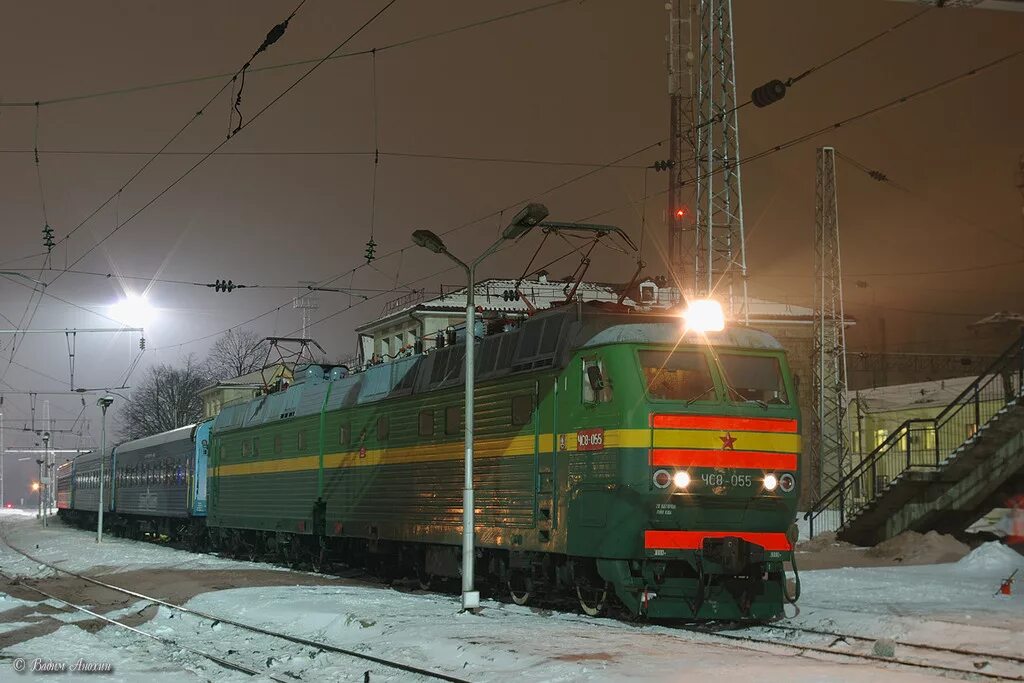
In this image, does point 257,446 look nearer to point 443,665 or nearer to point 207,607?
point 207,607

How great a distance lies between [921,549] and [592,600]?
937cm

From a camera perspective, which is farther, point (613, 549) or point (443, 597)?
point (443, 597)

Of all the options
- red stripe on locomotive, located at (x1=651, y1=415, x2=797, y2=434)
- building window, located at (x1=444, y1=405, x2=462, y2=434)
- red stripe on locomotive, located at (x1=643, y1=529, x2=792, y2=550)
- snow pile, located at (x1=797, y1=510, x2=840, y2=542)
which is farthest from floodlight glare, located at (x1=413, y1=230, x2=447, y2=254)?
snow pile, located at (x1=797, y1=510, x2=840, y2=542)

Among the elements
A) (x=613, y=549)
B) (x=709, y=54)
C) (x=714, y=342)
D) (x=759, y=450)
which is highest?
(x=709, y=54)

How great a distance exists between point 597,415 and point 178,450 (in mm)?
25684

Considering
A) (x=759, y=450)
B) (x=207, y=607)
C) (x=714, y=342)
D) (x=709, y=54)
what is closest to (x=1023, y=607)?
(x=759, y=450)

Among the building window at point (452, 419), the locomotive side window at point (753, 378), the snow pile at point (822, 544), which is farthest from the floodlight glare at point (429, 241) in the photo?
the snow pile at point (822, 544)

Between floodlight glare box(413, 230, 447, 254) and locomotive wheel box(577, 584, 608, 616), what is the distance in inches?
213

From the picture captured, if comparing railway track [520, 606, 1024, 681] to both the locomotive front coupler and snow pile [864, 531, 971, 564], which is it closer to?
the locomotive front coupler

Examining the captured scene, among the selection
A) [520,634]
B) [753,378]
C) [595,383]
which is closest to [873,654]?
[520,634]

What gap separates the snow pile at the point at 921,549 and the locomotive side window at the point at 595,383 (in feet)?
32.4

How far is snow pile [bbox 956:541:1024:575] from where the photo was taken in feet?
65.5

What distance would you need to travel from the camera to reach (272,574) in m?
24.2

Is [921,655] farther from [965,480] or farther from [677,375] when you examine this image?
[965,480]
